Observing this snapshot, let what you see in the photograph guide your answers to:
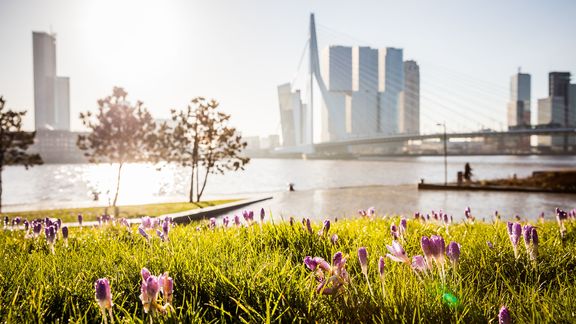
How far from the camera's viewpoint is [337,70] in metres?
105

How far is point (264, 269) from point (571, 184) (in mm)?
35431

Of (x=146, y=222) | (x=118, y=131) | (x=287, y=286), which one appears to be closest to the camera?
(x=287, y=286)

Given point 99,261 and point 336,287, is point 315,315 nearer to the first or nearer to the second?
point 336,287

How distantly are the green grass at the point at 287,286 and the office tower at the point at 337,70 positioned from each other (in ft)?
326

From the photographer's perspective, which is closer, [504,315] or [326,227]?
[504,315]

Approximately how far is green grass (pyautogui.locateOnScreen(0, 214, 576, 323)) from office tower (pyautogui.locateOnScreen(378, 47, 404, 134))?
9381cm

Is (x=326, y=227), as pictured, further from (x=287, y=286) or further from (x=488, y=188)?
(x=488, y=188)

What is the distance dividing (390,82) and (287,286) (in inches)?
4333

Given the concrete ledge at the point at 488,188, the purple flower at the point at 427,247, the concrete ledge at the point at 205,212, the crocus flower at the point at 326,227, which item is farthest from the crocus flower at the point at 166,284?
the concrete ledge at the point at 488,188

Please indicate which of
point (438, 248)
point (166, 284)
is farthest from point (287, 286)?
point (438, 248)

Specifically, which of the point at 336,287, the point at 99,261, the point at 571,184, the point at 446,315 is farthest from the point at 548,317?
the point at 571,184

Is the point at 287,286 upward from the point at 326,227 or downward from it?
downward

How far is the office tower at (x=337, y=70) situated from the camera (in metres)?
102

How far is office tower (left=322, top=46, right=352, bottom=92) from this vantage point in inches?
4013
